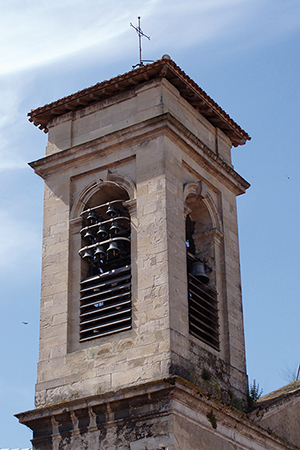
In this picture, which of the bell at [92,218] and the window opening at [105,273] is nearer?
the window opening at [105,273]

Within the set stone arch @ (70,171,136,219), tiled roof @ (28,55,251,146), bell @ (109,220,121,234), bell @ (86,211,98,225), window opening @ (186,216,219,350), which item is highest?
tiled roof @ (28,55,251,146)

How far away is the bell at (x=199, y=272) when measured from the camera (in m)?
16.7

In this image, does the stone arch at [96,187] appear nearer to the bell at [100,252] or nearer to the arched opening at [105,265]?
the arched opening at [105,265]

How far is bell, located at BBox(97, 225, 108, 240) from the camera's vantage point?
16547mm

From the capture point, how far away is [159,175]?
16250mm

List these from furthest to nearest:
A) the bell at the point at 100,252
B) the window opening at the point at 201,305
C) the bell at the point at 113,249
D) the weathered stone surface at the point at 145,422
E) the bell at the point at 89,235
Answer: the bell at the point at 89,235 → the bell at the point at 100,252 → the bell at the point at 113,249 → the window opening at the point at 201,305 → the weathered stone surface at the point at 145,422

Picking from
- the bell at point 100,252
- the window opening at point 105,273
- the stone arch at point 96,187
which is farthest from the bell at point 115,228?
Result: the stone arch at point 96,187

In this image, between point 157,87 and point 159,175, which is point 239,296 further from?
point 157,87

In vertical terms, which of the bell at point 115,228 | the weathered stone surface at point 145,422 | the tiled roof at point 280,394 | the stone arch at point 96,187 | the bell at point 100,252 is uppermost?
the stone arch at point 96,187

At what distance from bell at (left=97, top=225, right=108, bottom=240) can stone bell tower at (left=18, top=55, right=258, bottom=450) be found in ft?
0.14

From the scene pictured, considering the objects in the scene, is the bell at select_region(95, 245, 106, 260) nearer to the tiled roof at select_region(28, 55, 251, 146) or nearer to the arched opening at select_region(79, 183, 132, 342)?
the arched opening at select_region(79, 183, 132, 342)

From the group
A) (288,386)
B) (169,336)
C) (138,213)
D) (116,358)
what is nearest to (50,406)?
(116,358)

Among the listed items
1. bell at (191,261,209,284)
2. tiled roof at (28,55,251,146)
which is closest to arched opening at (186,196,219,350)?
bell at (191,261,209,284)

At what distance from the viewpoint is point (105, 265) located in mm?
16719
